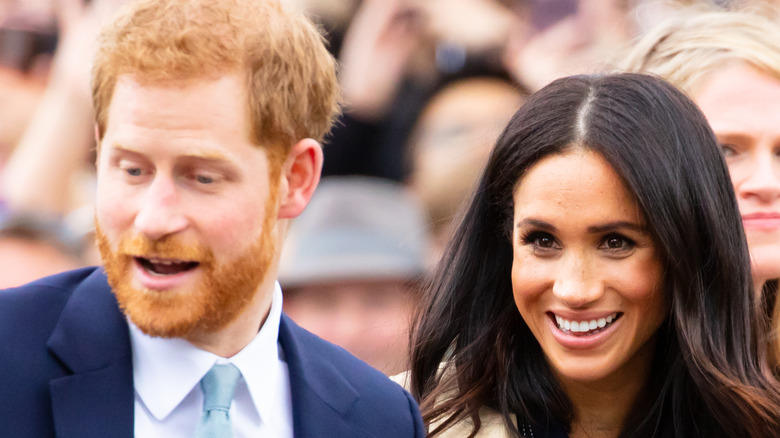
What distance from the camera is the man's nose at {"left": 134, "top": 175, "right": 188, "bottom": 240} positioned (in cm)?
226

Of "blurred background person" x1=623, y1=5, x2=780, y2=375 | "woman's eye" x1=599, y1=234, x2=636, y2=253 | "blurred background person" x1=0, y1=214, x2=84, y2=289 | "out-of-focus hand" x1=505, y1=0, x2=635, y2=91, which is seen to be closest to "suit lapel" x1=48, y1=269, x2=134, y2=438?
"woman's eye" x1=599, y1=234, x2=636, y2=253

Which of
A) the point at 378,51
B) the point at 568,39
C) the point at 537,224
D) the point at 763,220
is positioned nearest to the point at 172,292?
the point at 537,224

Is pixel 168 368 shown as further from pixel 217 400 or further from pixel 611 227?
pixel 611 227

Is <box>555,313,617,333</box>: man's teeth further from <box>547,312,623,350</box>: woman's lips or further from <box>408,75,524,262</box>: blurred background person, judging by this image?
<box>408,75,524,262</box>: blurred background person

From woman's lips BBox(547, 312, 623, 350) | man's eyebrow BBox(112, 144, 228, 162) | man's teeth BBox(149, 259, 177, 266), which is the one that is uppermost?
man's eyebrow BBox(112, 144, 228, 162)

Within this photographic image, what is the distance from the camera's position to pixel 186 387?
2.43 meters

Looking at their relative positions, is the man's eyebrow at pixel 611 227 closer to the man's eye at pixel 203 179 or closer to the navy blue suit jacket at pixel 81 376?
the navy blue suit jacket at pixel 81 376

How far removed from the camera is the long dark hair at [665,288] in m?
3.12

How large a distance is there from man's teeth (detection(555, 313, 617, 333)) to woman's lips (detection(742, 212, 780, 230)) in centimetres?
103

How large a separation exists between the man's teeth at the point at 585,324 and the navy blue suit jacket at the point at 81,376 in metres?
0.62

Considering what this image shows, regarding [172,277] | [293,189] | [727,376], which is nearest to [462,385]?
[727,376]

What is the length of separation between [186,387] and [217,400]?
0.07m

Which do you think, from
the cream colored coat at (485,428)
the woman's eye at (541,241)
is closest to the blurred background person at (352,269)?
the cream colored coat at (485,428)

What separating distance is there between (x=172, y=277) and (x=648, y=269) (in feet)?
4.52
